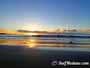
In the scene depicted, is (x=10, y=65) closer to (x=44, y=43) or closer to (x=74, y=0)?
(x=44, y=43)

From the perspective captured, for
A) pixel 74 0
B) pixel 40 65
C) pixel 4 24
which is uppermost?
pixel 74 0

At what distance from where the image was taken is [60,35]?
2.02 meters

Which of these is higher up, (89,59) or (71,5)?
(71,5)

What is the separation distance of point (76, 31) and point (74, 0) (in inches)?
8.0

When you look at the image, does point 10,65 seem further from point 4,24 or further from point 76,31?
point 76,31

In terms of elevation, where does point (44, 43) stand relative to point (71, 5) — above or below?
below

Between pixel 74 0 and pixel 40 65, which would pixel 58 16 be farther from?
pixel 40 65

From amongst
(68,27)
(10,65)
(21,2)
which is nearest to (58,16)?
(68,27)

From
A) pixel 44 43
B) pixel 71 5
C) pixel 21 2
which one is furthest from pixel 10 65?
pixel 71 5

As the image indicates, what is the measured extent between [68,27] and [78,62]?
0.24 meters

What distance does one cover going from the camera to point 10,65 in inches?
79.9

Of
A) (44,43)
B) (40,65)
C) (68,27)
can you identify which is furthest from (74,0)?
(40,65)

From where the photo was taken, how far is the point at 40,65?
202 cm

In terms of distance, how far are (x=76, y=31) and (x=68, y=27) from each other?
0.19 feet
